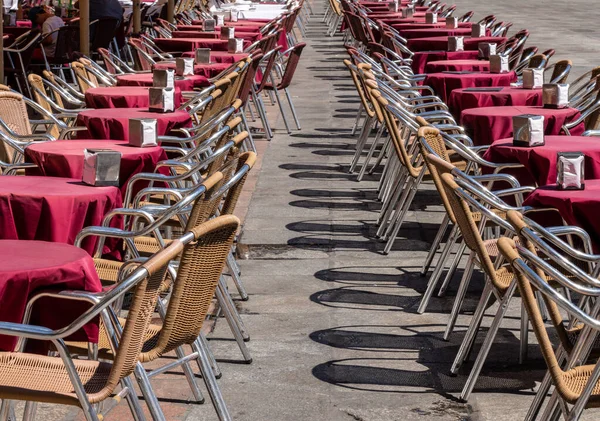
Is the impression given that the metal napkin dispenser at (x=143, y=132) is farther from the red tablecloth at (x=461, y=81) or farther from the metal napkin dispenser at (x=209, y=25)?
the metal napkin dispenser at (x=209, y=25)

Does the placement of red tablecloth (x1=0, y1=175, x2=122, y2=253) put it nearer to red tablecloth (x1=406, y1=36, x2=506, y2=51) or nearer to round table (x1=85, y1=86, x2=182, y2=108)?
round table (x1=85, y1=86, x2=182, y2=108)

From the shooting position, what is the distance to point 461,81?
30.1 ft

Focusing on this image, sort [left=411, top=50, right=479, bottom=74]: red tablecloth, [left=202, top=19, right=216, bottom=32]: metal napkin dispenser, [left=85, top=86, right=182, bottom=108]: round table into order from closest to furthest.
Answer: [left=85, top=86, right=182, bottom=108]: round table → [left=411, top=50, right=479, bottom=74]: red tablecloth → [left=202, top=19, right=216, bottom=32]: metal napkin dispenser

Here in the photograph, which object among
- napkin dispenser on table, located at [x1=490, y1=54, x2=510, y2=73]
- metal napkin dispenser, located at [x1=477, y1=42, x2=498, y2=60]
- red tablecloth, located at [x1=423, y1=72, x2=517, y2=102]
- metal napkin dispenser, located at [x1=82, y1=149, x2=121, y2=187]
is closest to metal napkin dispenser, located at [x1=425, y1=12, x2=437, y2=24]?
metal napkin dispenser, located at [x1=477, y1=42, x2=498, y2=60]

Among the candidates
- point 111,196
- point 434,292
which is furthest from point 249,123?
point 111,196

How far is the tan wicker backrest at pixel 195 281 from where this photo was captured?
11.1 ft

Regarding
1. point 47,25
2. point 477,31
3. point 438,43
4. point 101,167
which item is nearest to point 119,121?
point 101,167

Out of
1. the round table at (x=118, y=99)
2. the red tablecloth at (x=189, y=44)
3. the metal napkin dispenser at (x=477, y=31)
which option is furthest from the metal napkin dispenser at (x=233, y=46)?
the round table at (x=118, y=99)

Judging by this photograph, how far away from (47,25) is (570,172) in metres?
9.54

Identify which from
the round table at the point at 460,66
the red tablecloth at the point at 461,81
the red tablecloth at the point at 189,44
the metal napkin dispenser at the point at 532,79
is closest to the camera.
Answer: the metal napkin dispenser at the point at 532,79

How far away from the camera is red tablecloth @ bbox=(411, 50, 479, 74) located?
36.8 feet

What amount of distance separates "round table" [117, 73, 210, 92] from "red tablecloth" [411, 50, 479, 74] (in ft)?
8.47

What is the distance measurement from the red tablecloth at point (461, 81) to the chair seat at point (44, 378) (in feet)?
19.9

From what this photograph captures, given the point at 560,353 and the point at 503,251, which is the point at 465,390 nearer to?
the point at 560,353
